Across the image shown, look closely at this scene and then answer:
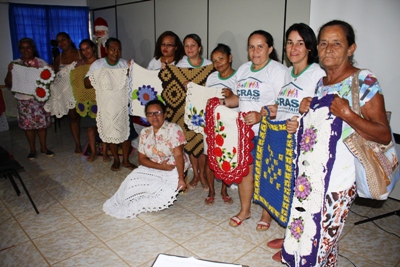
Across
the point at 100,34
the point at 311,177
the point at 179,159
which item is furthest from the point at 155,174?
the point at 100,34

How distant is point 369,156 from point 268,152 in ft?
2.44

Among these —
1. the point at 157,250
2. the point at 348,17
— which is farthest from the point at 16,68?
the point at 348,17

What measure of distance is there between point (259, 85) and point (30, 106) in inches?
114

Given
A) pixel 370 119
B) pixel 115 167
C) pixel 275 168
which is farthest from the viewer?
pixel 115 167

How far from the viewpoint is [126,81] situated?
330cm

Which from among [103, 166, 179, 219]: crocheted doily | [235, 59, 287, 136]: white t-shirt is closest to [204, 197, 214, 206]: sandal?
[103, 166, 179, 219]: crocheted doily

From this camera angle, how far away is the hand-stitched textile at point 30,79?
356cm

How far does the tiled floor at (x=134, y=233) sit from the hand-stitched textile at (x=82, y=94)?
35.0 inches

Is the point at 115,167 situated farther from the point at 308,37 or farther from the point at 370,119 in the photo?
the point at 370,119

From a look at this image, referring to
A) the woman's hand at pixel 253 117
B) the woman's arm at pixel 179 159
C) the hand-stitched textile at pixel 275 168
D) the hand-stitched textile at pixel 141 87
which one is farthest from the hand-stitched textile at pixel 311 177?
the hand-stitched textile at pixel 141 87

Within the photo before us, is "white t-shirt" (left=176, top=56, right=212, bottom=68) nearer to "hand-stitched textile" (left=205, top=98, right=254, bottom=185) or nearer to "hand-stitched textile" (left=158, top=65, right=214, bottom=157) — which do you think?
"hand-stitched textile" (left=158, top=65, right=214, bottom=157)

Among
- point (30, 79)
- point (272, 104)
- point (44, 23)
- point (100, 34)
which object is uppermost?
point (44, 23)

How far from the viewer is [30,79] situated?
358cm

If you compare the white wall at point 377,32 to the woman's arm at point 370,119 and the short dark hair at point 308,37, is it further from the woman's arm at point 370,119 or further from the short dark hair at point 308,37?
the woman's arm at point 370,119
